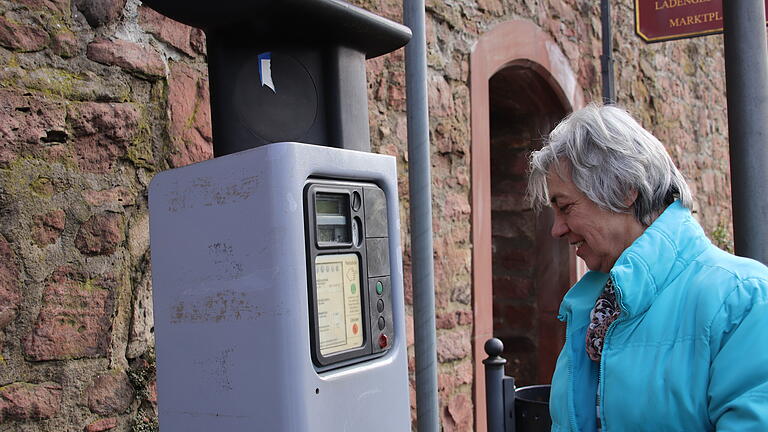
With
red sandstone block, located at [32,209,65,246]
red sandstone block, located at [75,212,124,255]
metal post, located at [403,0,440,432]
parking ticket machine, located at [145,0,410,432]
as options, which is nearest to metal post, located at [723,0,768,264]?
metal post, located at [403,0,440,432]

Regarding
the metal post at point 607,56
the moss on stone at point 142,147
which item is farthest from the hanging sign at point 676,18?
the moss on stone at point 142,147

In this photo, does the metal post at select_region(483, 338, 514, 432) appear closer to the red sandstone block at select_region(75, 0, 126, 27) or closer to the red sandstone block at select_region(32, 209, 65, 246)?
the red sandstone block at select_region(32, 209, 65, 246)

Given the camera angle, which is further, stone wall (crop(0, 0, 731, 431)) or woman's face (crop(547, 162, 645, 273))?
stone wall (crop(0, 0, 731, 431))

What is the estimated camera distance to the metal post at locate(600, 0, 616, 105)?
5.22 metres

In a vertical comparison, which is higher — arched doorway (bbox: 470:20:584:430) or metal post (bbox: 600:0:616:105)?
metal post (bbox: 600:0:616:105)

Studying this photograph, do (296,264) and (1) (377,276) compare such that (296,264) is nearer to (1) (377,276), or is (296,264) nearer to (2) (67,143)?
(1) (377,276)

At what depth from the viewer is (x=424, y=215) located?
2447 mm

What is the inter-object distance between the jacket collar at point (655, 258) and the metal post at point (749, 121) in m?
1.40

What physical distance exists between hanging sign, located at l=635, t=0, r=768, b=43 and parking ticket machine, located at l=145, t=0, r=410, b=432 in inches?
127

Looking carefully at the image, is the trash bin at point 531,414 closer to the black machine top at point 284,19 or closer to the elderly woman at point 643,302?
the elderly woman at point 643,302

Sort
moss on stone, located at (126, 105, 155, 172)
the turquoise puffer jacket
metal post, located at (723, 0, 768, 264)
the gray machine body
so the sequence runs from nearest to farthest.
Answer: the turquoise puffer jacket < the gray machine body < moss on stone, located at (126, 105, 155, 172) < metal post, located at (723, 0, 768, 264)

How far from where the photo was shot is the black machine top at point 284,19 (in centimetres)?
177

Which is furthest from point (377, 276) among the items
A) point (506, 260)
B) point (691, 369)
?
point (506, 260)

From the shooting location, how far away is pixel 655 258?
1596 mm
